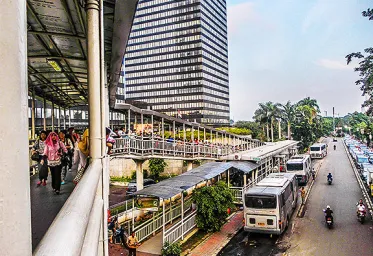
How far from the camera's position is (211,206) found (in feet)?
47.2

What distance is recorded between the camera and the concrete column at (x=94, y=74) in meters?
3.63

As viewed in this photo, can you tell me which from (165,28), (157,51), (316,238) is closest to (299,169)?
(316,238)

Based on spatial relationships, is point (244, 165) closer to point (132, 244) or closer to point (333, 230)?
point (333, 230)

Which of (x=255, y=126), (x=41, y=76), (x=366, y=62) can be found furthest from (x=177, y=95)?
(x=41, y=76)

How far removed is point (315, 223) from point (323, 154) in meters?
32.2

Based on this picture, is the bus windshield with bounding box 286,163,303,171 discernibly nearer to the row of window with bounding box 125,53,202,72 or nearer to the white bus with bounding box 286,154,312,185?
the white bus with bounding box 286,154,312,185

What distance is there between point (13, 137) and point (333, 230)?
16502mm

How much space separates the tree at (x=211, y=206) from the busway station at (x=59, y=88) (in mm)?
6355

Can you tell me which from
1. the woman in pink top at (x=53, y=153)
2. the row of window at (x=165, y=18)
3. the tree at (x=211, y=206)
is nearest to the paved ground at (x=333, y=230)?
the tree at (x=211, y=206)

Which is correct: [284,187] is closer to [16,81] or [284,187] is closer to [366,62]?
[366,62]

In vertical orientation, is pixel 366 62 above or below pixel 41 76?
→ above

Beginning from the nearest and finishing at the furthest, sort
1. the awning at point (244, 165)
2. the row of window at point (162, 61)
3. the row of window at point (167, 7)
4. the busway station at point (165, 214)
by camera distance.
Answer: the busway station at point (165, 214), the awning at point (244, 165), the row of window at point (162, 61), the row of window at point (167, 7)

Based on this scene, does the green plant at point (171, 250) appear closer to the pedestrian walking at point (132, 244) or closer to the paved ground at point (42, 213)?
the pedestrian walking at point (132, 244)

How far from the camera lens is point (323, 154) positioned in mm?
45531
